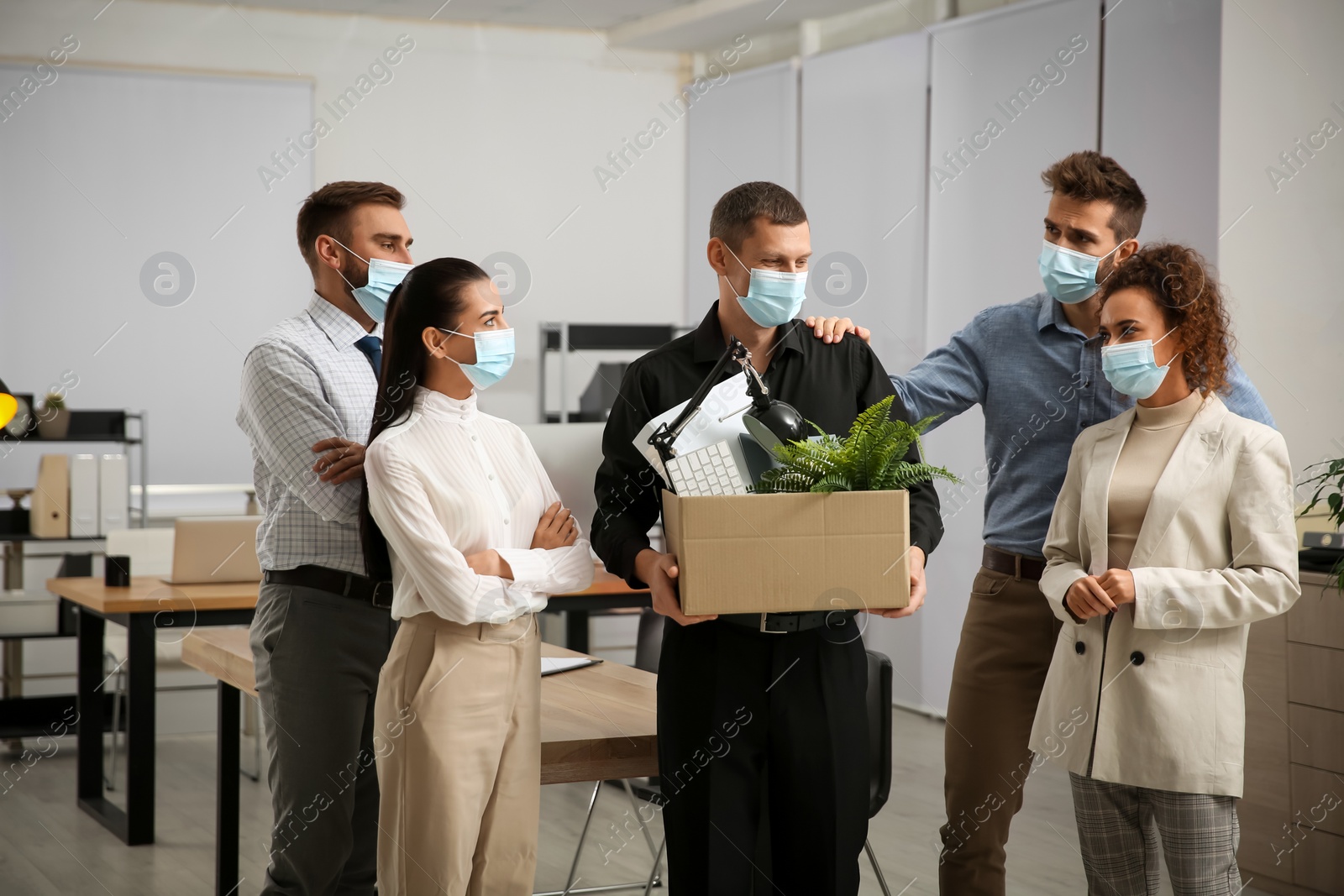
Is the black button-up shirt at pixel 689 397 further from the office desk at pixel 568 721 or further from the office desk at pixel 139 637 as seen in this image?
the office desk at pixel 139 637

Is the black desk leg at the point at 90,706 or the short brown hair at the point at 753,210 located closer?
the short brown hair at the point at 753,210

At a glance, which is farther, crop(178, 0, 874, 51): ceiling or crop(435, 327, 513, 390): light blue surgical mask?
crop(178, 0, 874, 51): ceiling

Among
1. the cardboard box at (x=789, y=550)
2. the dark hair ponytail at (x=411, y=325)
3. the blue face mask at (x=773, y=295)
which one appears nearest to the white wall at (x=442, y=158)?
the dark hair ponytail at (x=411, y=325)

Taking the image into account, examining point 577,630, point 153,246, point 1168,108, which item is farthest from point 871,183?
point 153,246

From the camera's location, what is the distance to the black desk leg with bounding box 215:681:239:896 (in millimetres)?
3428

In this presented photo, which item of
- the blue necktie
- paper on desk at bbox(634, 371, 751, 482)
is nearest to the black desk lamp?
paper on desk at bbox(634, 371, 751, 482)

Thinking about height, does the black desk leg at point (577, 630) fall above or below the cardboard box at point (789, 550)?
below

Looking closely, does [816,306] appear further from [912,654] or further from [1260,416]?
[1260,416]

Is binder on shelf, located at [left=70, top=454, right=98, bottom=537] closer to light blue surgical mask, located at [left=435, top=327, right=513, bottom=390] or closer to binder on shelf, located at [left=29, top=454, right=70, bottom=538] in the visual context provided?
binder on shelf, located at [left=29, top=454, right=70, bottom=538]

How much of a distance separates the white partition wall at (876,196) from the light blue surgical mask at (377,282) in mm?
3697

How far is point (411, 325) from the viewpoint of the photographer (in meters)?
2.17

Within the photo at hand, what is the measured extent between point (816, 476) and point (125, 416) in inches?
181

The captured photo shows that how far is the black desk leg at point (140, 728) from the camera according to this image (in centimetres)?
419

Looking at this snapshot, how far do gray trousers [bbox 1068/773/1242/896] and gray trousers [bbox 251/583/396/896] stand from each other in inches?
54.0
